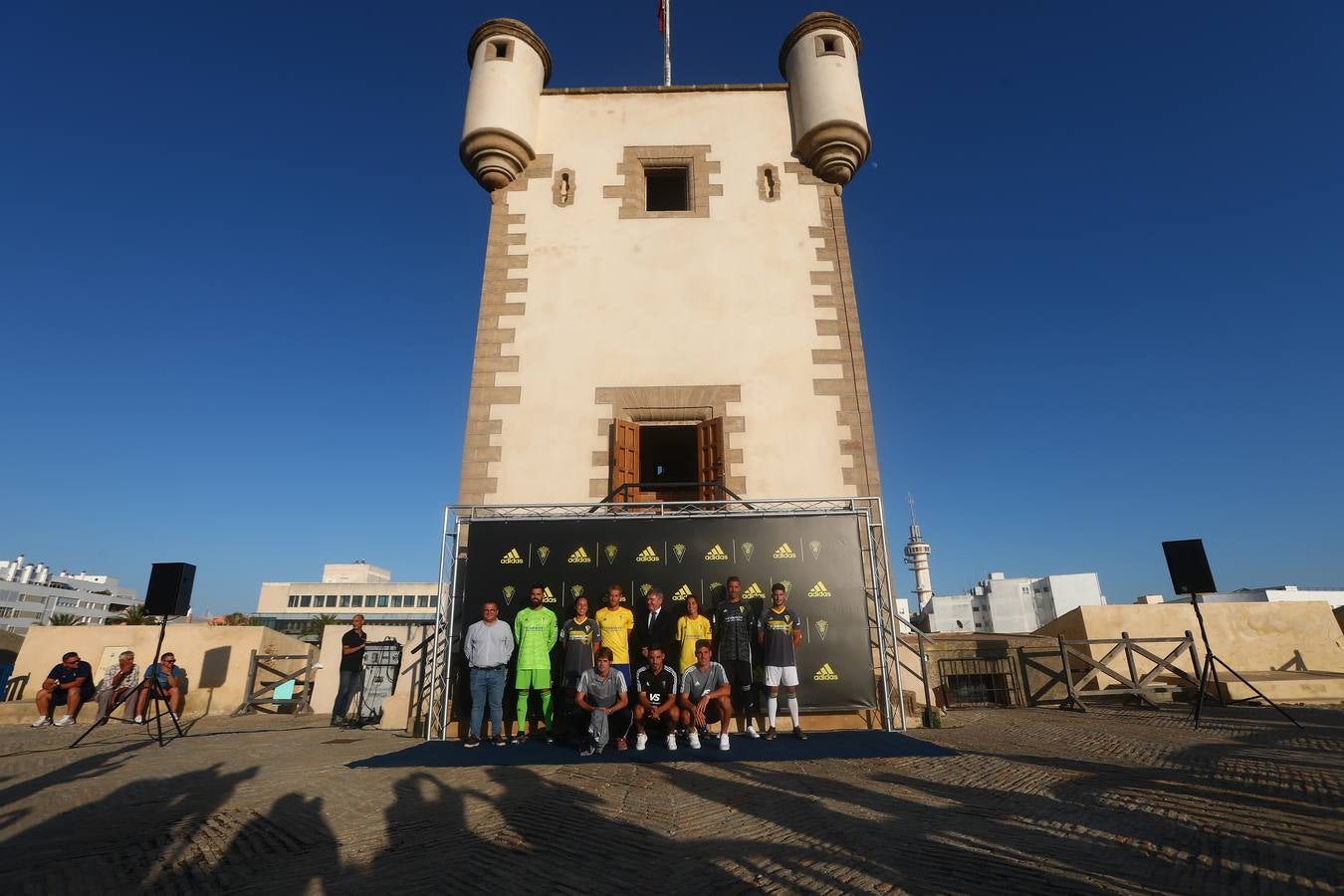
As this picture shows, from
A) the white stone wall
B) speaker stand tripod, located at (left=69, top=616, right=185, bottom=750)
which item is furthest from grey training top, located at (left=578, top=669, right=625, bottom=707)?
speaker stand tripod, located at (left=69, top=616, right=185, bottom=750)

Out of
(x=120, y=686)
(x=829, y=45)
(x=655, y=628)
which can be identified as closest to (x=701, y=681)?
(x=655, y=628)

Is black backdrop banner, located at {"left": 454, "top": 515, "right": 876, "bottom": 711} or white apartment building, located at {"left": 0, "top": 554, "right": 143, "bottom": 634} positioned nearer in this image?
black backdrop banner, located at {"left": 454, "top": 515, "right": 876, "bottom": 711}

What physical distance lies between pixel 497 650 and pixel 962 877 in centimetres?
588

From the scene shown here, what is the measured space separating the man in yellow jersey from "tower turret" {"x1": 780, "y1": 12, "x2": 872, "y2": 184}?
9216 millimetres

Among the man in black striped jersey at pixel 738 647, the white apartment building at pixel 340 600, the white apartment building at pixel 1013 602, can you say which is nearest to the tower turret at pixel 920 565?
the white apartment building at pixel 1013 602

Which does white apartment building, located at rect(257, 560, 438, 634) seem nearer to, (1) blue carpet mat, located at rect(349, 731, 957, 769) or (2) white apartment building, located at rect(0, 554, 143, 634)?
(2) white apartment building, located at rect(0, 554, 143, 634)

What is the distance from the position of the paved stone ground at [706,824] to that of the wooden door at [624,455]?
15.5 ft

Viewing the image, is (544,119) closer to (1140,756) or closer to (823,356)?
(823,356)

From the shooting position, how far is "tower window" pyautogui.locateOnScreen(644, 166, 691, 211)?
13.0m

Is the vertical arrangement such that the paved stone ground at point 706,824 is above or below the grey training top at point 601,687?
below

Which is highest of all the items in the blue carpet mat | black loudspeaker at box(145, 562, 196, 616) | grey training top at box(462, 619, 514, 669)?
black loudspeaker at box(145, 562, 196, 616)

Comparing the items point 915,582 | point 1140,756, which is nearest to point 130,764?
point 1140,756

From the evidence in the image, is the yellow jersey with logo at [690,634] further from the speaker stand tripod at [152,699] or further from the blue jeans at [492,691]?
the speaker stand tripod at [152,699]

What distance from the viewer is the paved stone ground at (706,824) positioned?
319 centimetres
